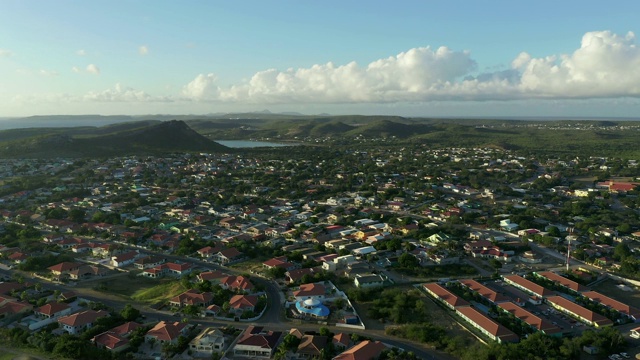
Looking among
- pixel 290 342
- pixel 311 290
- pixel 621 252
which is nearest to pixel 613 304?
pixel 621 252

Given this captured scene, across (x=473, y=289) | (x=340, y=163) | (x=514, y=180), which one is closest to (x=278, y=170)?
(x=340, y=163)

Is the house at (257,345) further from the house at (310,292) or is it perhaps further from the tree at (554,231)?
the tree at (554,231)

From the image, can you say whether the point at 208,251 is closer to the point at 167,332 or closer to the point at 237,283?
the point at 237,283

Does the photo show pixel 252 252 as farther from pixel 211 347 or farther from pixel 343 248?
pixel 211 347

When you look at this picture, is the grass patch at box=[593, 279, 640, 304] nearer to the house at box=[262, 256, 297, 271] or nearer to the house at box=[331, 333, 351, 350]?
the house at box=[331, 333, 351, 350]

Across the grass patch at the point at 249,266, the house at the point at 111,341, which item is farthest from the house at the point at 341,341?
the grass patch at the point at 249,266

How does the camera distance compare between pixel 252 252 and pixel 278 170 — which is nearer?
pixel 252 252

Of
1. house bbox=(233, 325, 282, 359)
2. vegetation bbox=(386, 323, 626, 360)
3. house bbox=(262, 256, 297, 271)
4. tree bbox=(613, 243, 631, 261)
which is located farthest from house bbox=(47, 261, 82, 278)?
tree bbox=(613, 243, 631, 261)
